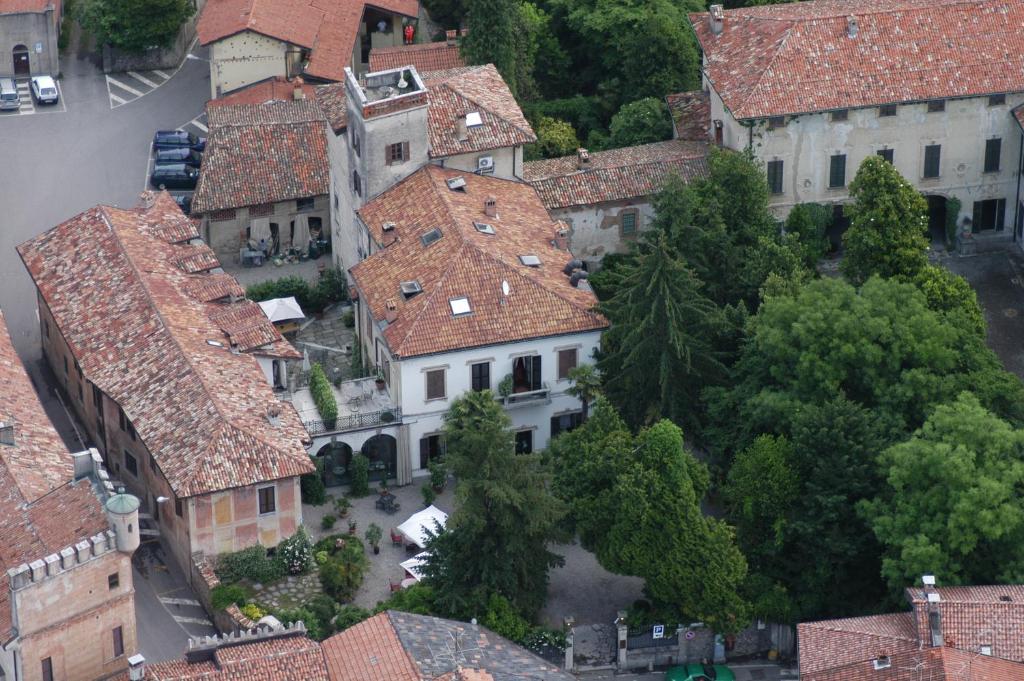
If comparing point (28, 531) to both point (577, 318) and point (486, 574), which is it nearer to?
point (486, 574)

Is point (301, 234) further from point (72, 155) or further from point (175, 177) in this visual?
point (72, 155)

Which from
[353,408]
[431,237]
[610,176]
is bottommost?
[353,408]

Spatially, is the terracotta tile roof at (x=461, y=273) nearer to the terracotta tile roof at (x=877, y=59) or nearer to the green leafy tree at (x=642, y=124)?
the green leafy tree at (x=642, y=124)

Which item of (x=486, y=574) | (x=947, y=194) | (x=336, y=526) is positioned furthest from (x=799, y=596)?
(x=947, y=194)

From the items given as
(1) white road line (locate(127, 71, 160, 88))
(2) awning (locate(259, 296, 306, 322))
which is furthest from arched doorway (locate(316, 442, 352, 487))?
(1) white road line (locate(127, 71, 160, 88))

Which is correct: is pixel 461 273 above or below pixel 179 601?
above

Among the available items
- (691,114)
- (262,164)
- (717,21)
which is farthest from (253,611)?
(717,21)

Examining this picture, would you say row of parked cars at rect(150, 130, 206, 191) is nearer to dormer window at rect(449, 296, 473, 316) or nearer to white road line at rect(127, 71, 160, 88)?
white road line at rect(127, 71, 160, 88)
